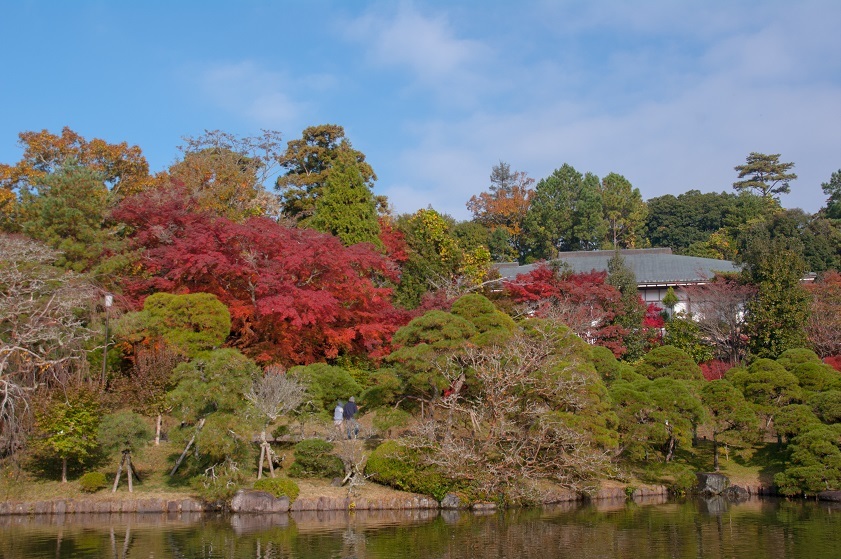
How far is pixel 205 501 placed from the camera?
56.7ft

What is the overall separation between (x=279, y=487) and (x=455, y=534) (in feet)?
15.7

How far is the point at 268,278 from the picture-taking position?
71.8ft

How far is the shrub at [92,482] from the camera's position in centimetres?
1759

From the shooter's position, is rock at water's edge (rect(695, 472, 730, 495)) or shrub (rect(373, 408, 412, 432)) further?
rock at water's edge (rect(695, 472, 730, 495))

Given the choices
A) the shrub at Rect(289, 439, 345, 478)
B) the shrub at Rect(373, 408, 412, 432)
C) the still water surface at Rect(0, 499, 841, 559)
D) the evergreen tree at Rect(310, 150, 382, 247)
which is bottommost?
the still water surface at Rect(0, 499, 841, 559)

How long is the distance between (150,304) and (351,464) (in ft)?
25.0

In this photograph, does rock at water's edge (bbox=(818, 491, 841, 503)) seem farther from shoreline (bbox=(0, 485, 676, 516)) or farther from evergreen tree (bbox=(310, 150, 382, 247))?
evergreen tree (bbox=(310, 150, 382, 247))

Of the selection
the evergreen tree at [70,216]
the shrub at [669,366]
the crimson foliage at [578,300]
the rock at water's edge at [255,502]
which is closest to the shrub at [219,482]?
the rock at water's edge at [255,502]

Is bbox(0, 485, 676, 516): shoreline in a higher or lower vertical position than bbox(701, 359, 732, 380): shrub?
lower

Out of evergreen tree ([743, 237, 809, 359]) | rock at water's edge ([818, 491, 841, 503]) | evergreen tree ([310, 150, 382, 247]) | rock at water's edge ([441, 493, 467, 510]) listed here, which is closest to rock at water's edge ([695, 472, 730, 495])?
rock at water's edge ([818, 491, 841, 503])

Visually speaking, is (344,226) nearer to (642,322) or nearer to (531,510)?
(642,322)

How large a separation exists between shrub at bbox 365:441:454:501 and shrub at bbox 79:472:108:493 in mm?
6177

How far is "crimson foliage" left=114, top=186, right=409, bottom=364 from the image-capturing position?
72.6 ft

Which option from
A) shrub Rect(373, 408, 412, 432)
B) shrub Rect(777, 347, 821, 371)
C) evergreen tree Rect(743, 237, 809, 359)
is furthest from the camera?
evergreen tree Rect(743, 237, 809, 359)
